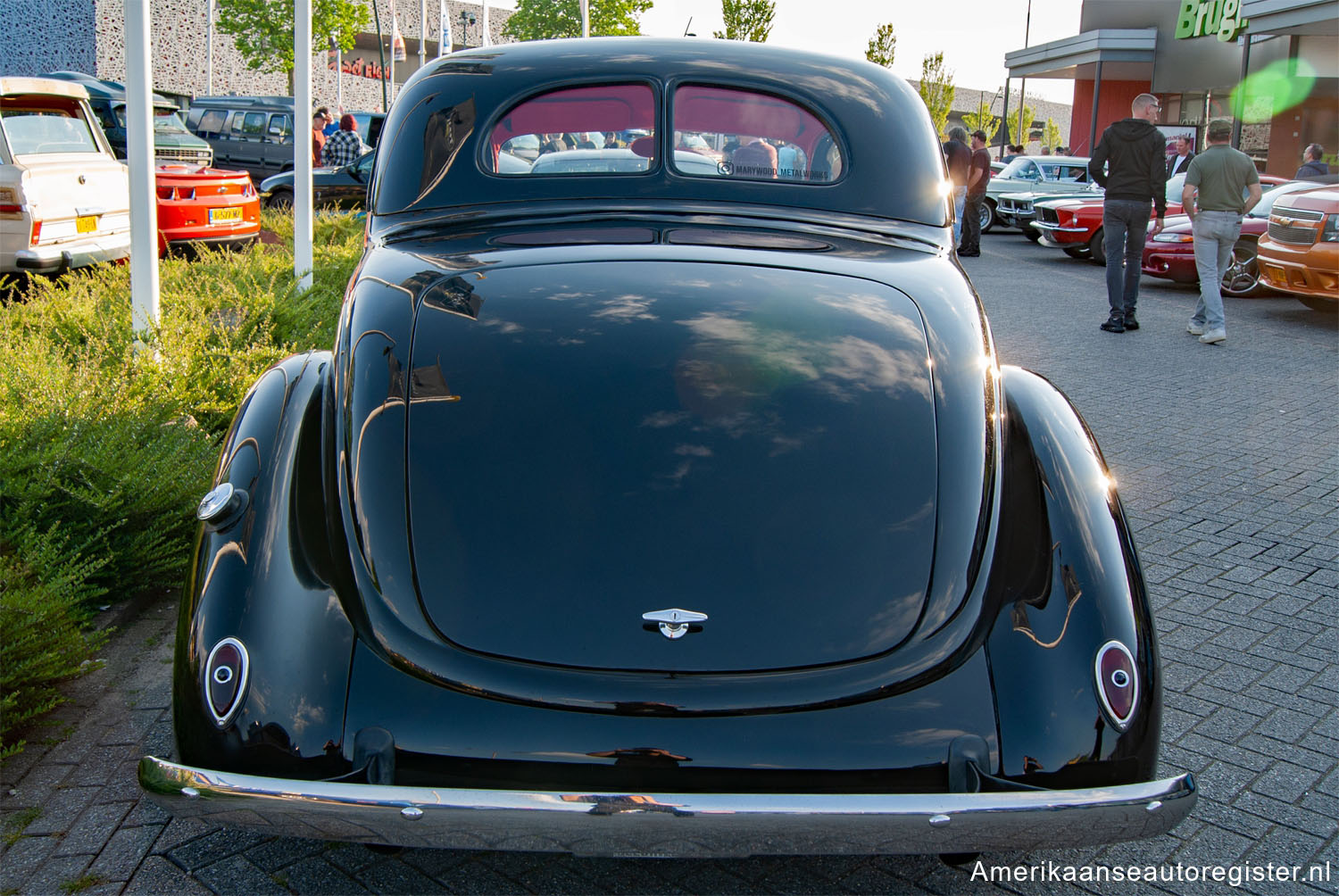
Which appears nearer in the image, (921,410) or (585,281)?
(921,410)

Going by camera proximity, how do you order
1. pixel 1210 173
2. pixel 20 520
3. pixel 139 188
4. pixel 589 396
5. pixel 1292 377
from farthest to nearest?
pixel 1210 173
pixel 1292 377
pixel 139 188
pixel 20 520
pixel 589 396

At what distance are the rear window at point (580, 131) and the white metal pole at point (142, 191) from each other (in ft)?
9.49

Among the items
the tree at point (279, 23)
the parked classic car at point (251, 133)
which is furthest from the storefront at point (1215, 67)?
the tree at point (279, 23)

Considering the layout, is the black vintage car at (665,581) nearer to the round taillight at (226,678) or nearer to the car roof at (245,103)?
the round taillight at (226,678)

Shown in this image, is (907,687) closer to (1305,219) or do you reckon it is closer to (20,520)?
(20,520)

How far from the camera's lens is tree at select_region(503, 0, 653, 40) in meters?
36.5

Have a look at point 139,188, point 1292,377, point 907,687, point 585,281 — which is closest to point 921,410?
point 907,687

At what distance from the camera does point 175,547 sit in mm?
4223

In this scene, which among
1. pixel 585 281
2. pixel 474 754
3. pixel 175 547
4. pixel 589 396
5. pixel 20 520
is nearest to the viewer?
pixel 474 754

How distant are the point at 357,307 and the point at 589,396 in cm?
76

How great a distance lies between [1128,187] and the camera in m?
10.2

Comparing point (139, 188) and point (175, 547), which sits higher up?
point (139, 188)

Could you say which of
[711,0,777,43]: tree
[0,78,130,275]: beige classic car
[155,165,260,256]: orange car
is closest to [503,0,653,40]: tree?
[711,0,777,43]: tree

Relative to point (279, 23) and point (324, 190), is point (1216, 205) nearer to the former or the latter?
point (324, 190)
